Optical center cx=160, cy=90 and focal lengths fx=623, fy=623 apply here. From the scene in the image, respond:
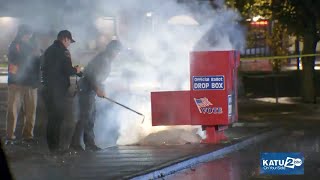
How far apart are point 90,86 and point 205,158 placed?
2089 mm

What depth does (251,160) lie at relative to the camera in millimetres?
9359

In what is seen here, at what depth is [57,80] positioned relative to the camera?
357 inches

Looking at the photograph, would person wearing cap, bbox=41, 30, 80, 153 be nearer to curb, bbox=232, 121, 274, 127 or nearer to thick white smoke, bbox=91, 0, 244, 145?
thick white smoke, bbox=91, 0, 244, 145

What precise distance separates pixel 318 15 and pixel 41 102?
10.1m

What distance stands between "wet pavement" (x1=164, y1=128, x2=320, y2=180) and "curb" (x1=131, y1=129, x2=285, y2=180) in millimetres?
91

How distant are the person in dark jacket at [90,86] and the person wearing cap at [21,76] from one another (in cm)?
83

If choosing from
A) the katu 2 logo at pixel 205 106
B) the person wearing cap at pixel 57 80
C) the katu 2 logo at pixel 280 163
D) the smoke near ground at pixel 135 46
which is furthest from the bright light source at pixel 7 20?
the katu 2 logo at pixel 280 163

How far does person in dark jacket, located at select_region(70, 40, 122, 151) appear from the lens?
9.66 meters

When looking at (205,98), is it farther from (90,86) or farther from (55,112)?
(55,112)

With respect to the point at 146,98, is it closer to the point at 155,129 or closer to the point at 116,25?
the point at 155,129

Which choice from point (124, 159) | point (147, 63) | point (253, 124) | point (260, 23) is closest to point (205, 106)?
point (147, 63)

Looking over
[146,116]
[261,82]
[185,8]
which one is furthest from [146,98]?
[261,82]

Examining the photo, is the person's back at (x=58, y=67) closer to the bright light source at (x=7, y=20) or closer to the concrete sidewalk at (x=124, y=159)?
the concrete sidewalk at (x=124, y=159)

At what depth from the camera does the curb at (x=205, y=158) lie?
7.91 metres
